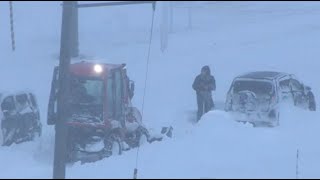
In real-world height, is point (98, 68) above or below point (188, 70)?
above

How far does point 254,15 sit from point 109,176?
34.0m

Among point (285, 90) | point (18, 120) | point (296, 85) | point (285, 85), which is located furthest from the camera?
point (296, 85)

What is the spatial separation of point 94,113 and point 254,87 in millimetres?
4342

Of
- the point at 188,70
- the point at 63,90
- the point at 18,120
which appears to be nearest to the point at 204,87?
the point at 18,120

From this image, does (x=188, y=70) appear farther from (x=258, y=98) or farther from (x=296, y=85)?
(x=258, y=98)

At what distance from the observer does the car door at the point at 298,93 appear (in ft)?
59.7

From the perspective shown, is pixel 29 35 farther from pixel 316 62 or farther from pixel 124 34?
pixel 316 62

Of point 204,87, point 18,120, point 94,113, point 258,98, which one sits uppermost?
point 204,87

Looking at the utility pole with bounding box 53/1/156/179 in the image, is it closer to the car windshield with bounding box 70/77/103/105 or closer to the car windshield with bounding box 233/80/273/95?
the car windshield with bounding box 70/77/103/105

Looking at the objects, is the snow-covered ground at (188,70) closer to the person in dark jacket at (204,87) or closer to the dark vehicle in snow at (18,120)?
the dark vehicle in snow at (18,120)

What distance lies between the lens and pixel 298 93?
18453mm

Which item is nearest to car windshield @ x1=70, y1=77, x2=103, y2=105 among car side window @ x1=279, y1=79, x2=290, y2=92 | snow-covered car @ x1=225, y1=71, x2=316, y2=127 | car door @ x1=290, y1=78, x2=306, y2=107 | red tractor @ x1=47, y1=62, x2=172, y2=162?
red tractor @ x1=47, y1=62, x2=172, y2=162

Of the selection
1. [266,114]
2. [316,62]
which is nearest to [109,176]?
[266,114]

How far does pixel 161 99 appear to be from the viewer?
22.8 meters
